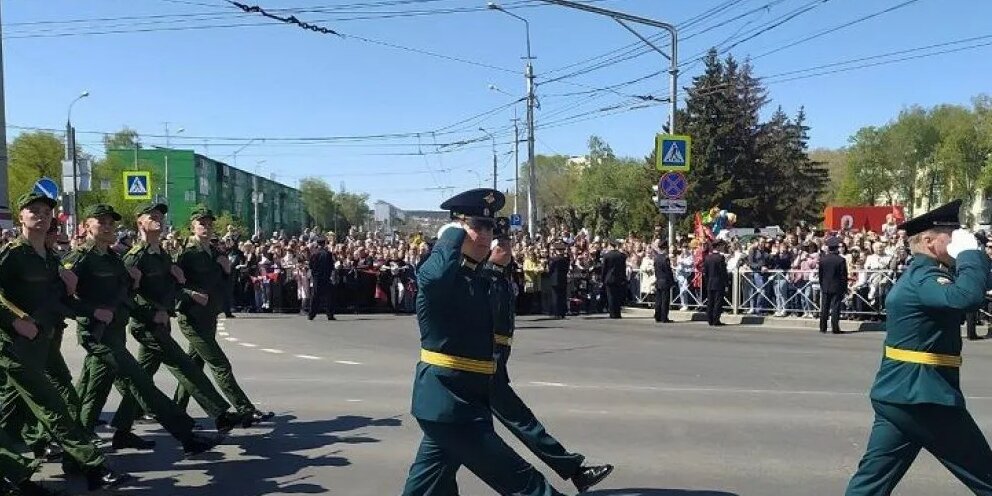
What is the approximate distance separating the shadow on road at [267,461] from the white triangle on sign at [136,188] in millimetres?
20951

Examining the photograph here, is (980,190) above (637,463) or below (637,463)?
above

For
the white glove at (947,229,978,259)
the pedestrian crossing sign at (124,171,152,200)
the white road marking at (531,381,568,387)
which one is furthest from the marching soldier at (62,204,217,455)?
the pedestrian crossing sign at (124,171,152,200)

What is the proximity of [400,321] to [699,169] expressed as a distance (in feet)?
127

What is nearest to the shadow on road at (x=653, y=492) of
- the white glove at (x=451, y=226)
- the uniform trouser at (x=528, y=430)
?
the uniform trouser at (x=528, y=430)

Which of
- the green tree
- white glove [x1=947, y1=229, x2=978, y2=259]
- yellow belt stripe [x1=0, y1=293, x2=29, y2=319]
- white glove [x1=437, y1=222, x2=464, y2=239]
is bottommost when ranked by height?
yellow belt stripe [x1=0, y1=293, x2=29, y2=319]

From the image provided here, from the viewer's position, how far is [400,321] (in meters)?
19.2

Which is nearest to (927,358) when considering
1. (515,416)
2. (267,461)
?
(515,416)

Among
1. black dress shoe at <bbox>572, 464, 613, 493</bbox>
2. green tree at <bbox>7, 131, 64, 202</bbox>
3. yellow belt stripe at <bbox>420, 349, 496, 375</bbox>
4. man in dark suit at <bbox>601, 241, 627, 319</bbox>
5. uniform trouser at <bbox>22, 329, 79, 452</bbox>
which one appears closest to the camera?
yellow belt stripe at <bbox>420, 349, 496, 375</bbox>

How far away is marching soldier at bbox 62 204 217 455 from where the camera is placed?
6.67 metres

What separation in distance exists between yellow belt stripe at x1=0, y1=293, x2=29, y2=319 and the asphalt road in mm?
1352

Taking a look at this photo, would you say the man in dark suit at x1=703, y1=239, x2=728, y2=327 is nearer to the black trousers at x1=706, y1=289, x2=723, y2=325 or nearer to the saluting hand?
the black trousers at x1=706, y1=289, x2=723, y2=325

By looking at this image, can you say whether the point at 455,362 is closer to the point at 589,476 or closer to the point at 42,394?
the point at 589,476

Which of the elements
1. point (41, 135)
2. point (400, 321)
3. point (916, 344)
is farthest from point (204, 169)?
point (916, 344)

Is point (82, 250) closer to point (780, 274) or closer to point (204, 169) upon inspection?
point (780, 274)
